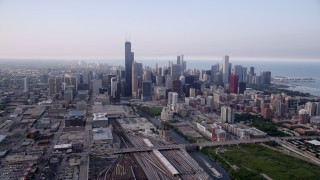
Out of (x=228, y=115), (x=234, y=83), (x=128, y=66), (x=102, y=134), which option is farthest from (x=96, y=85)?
(x=102, y=134)

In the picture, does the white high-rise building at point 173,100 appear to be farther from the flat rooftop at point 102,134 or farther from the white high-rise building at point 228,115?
the flat rooftop at point 102,134

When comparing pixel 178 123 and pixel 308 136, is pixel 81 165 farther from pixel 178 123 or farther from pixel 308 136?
pixel 308 136

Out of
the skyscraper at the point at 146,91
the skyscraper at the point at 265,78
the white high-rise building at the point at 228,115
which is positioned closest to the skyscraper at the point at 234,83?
the skyscraper at the point at 146,91

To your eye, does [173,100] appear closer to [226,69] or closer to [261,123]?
[261,123]

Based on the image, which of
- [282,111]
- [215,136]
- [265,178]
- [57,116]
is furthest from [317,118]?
[57,116]

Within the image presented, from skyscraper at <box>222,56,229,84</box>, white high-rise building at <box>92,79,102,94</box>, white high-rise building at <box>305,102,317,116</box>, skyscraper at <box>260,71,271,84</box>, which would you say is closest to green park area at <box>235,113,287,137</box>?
white high-rise building at <box>305,102,317,116</box>

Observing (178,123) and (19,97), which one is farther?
(19,97)

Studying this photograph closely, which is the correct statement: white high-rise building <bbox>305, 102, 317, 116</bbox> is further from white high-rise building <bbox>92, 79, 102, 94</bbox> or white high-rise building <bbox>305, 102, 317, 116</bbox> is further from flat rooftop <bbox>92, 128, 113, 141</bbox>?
white high-rise building <bbox>92, 79, 102, 94</bbox>

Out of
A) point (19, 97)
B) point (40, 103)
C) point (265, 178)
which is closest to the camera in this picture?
point (265, 178)
